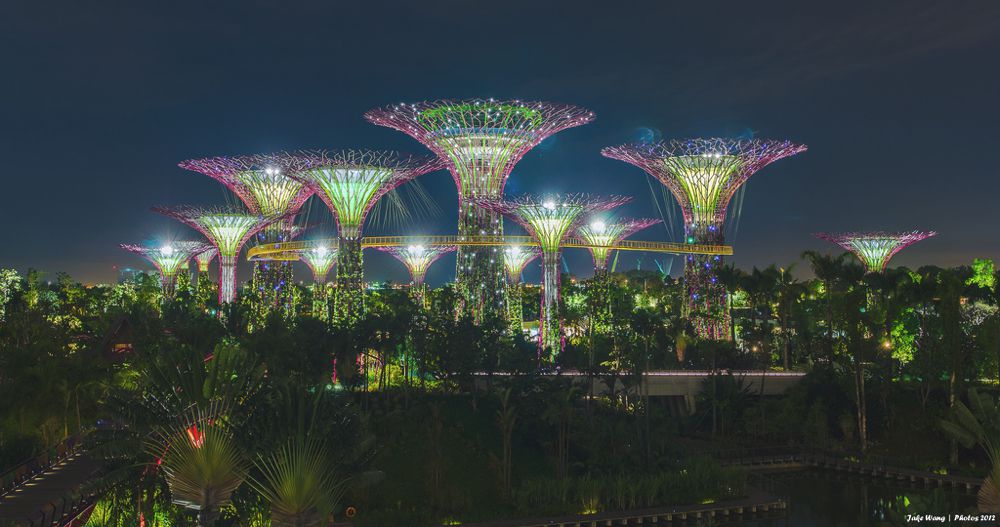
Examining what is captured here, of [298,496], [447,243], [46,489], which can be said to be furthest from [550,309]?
[298,496]

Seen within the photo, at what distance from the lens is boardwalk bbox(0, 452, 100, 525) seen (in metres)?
23.7

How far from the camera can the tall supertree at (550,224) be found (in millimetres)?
51000

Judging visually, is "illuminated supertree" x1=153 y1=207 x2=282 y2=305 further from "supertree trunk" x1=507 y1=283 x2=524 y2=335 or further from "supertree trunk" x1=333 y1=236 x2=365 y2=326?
"supertree trunk" x1=507 y1=283 x2=524 y2=335

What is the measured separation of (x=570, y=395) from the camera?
38344 millimetres

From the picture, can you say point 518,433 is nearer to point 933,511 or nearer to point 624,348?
point 624,348

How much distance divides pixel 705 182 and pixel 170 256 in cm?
4937

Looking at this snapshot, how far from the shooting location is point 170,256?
278 feet

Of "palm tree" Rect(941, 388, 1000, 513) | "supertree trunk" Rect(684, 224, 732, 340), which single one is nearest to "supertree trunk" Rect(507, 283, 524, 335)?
"supertree trunk" Rect(684, 224, 732, 340)

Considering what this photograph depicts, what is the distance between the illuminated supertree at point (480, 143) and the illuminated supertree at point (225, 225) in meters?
17.4

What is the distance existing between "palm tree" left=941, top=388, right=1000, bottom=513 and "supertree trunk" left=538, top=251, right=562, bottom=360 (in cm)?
2197

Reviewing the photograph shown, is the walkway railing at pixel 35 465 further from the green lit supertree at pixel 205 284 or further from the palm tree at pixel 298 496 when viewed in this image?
the green lit supertree at pixel 205 284

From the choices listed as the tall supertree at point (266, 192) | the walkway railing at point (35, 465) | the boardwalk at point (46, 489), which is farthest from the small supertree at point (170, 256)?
the boardwalk at point (46, 489)

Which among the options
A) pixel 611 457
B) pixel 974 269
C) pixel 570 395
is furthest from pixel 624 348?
pixel 974 269

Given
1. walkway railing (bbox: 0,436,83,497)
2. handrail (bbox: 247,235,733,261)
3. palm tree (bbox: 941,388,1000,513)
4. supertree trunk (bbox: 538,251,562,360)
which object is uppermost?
handrail (bbox: 247,235,733,261)
